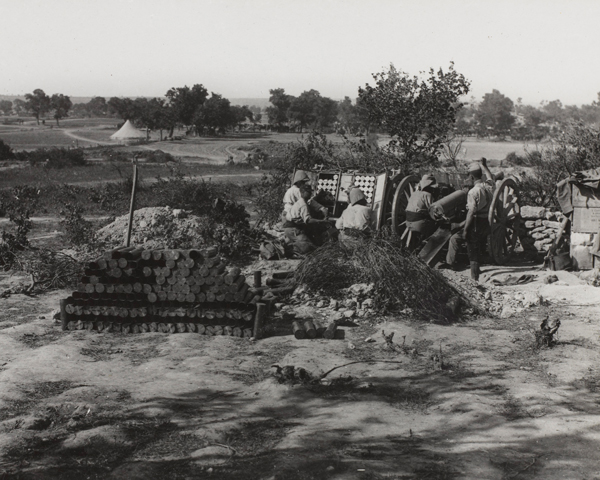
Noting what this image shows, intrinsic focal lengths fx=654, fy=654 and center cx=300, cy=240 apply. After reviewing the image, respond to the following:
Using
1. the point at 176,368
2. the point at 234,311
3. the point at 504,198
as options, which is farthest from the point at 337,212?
the point at 176,368

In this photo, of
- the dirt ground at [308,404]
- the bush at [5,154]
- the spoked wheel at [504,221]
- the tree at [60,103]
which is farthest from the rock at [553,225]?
the tree at [60,103]

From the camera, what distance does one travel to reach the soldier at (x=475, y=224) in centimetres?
1109

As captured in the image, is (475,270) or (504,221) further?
(504,221)

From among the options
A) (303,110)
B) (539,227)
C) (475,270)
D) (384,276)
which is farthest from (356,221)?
(303,110)

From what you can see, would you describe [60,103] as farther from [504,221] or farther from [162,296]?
[162,296]

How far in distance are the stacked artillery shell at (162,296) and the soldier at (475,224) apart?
14.1 ft

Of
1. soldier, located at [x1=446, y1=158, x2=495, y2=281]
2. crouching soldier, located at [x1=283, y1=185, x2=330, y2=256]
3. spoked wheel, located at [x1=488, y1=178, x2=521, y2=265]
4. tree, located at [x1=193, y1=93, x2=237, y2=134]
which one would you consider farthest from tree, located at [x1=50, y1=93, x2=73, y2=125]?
soldier, located at [x1=446, y1=158, x2=495, y2=281]

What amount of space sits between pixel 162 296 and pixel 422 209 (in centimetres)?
510

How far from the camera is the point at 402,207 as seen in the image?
12391 millimetres

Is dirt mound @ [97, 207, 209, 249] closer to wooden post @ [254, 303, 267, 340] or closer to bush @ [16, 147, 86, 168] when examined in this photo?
wooden post @ [254, 303, 267, 340]

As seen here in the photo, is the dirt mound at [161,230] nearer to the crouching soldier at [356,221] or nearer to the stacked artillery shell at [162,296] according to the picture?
the crouching soldier at [356,221]

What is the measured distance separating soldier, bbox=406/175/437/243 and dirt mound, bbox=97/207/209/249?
4323 mm

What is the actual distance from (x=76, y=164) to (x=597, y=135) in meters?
31.1

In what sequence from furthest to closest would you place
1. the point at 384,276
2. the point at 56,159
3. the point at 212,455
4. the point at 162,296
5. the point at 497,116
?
1. the point at 497,116
2. the point at 56,159
3. the point at 384,276
4. the point at 162,296
5. the point at 212,455
